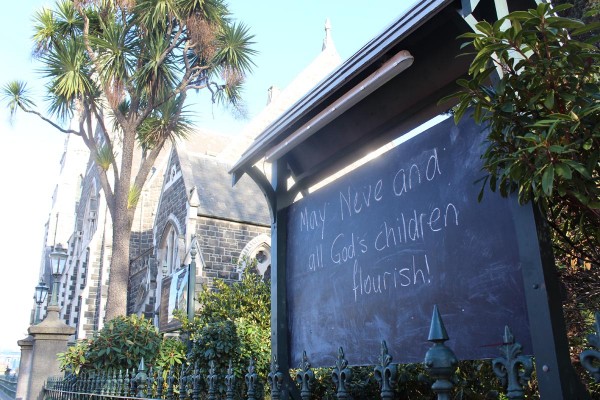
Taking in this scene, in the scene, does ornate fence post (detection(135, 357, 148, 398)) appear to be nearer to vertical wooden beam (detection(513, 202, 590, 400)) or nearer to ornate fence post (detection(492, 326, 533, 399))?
ornate fence post (detection(492, 326, 533, 399))

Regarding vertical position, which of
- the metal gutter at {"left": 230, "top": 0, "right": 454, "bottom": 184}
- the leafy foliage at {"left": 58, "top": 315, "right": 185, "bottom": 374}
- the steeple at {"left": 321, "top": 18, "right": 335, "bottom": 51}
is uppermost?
the steeple at {"left": 321, "top": 18, "right": 335, "bottom": 51}

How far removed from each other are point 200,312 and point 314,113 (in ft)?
31.0

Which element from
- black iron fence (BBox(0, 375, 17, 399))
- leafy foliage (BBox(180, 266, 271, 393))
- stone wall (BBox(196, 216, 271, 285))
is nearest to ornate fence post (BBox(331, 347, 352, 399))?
leafy foliage (BBox(180, 266, 271, 393))

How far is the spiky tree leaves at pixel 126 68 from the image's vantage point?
1274 centimetres

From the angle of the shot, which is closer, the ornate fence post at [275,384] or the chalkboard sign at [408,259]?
the chalkboard sign at [408,259]

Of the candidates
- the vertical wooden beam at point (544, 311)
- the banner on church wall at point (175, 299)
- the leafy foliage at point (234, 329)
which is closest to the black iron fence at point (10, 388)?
the banner on church wall at point (175, 299)

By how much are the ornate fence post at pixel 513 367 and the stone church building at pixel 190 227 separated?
11.5m

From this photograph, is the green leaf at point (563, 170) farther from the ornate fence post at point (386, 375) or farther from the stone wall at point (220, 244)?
the stone wall at point (220, 244)

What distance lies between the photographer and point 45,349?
969cm

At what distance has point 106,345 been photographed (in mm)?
8047

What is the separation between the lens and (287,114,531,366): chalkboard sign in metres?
2.81

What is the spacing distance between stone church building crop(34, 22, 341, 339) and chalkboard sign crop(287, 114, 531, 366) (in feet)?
31.0

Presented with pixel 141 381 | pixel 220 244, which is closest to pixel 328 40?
pixel 220 244

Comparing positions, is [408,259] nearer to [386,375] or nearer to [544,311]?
[386,375]
